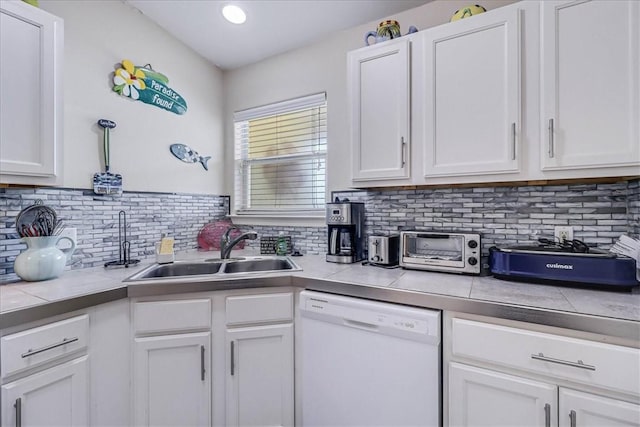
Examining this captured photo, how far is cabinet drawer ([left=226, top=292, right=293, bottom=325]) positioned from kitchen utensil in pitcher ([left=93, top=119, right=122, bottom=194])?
1050 millimetres

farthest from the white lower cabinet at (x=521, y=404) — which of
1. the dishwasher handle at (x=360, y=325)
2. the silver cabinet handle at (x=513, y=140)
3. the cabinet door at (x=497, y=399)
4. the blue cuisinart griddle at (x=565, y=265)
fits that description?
the silver cabinet handle at (x=513, y=140)

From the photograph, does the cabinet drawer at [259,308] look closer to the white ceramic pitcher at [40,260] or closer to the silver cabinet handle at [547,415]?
the white ceramic pitcher at [40,260]

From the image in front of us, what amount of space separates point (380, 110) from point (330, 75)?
67 centimetres

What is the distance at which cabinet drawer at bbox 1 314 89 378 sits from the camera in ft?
3.38

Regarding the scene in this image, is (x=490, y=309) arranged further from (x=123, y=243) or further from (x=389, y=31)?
(x=123, y=243)

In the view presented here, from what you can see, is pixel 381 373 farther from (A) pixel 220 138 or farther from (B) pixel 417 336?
(A) pixel 220 138

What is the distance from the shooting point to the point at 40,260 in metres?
1.41

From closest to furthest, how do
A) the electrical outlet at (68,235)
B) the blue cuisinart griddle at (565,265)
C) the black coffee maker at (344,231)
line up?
the blue cuisinart griddle at (565,265)
the electrical outlet at (68,235)
the black coffee maker at (344,231)

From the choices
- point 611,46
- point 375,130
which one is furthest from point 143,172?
point 611,46

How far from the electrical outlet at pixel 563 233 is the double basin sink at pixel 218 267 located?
52.5 inches

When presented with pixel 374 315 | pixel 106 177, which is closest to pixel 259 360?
pixel 374 315

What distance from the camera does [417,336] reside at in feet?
3.95

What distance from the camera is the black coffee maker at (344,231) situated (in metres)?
1.84

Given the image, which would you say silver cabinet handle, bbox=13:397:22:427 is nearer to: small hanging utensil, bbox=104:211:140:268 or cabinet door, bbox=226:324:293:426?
cabinet door, bbox=226:324:293:426
